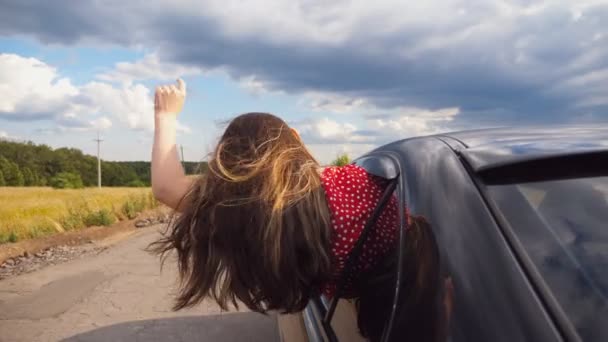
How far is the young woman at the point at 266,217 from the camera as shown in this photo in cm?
170

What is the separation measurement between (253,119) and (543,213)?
39.6 inches

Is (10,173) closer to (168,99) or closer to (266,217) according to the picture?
(168,99)

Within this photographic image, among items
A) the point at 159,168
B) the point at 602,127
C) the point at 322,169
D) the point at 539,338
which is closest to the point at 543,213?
the point at 539,338

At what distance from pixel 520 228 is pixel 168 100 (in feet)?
4.36

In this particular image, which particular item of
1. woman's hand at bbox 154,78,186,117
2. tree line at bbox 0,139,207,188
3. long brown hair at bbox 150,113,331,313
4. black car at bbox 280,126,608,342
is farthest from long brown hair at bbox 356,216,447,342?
tree line at bbox 0,139,207,188

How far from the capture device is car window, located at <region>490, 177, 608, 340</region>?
102 cm

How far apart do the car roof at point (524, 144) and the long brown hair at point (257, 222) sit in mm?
488

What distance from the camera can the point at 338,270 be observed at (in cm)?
176

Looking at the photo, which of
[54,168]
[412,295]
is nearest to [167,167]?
[412,295]

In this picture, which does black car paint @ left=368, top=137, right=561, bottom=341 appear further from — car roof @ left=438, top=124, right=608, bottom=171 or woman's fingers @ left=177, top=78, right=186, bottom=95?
woman's fingers @ left=177, top=78, right=186, bottom=95

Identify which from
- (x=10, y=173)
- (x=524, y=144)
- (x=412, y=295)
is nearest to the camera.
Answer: (x=412, y=295)

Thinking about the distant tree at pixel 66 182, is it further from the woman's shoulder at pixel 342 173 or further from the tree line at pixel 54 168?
the woman's shoulder at pixel 342 173

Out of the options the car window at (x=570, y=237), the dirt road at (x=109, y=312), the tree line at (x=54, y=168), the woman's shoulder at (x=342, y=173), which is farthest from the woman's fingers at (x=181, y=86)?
the tree line at (x=54, y=168)

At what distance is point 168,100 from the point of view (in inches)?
79.1
